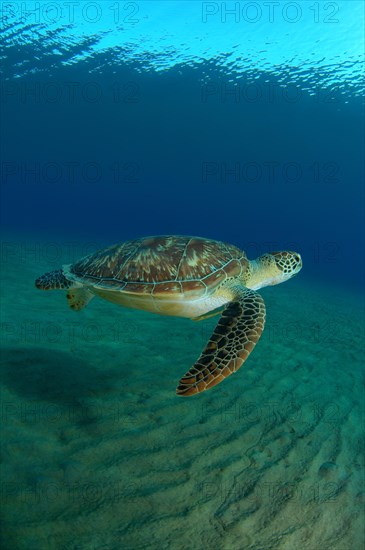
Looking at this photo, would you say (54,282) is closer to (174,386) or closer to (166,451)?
(174,386)

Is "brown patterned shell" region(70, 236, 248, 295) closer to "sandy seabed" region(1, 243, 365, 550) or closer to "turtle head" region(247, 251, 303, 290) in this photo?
"turtle head" region(247, 251, 303, 290)

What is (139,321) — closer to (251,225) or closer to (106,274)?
(106,274)

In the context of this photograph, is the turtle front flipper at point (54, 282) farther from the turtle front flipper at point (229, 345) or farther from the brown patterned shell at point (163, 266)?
the turtle front flipper at point (229, 345)

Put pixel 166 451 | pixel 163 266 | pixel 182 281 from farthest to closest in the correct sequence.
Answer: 1. pixel 163 266
2. pixel 182 281
3. pixel 166 451

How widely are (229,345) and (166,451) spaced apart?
4.11 feet

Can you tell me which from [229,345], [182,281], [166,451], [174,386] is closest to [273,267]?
[182,281]

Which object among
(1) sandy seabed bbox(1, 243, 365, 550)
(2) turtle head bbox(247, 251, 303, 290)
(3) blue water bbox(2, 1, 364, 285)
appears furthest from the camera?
(3) blue water bbox(2, 1, 364, 285)

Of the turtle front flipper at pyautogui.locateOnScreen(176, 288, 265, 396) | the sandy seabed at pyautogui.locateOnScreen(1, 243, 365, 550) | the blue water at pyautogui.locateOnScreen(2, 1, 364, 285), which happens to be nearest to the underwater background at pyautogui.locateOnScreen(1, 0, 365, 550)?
the sandy seabed at pyautogui.locateOnScreen(1, 243, 365, 550)

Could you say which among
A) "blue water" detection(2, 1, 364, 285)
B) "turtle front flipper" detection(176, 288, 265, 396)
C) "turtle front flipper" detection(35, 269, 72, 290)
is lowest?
"turtle front flipper" detection(176, 288, 265, 396)

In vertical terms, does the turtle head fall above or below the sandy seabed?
above

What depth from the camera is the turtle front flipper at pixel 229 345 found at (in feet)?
9.96

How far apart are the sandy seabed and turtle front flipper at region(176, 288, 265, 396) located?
916 millimetres

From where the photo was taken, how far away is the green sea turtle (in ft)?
12.6

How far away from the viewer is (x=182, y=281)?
4.13 m
